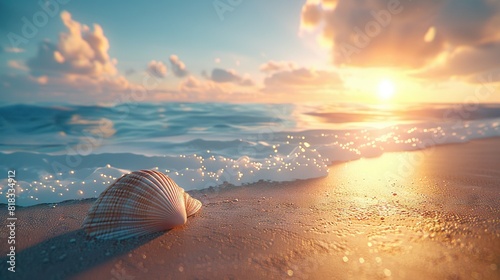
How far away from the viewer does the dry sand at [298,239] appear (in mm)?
1990

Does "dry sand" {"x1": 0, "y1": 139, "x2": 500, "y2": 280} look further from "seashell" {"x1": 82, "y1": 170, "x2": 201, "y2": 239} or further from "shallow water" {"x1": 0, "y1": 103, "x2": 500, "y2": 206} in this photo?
"shallow water" {"x1": 0, "y1": 103, "x2": 500, "y2": 206}

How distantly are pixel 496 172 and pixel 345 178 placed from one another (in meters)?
2.44

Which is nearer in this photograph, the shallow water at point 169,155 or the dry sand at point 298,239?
the dry sand at point 298,239

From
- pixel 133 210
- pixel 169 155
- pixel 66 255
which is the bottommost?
pixel 66 255

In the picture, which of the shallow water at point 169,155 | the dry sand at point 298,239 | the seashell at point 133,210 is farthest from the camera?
the shallow water at point 169,155

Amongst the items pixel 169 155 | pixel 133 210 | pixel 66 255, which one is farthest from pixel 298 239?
pixel 169 155

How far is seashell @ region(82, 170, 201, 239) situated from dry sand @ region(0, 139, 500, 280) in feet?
0.30

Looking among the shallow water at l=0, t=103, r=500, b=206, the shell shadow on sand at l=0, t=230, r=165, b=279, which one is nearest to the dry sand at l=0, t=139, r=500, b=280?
the shell shadow on sand at l=0, t=230, r=165, b=279

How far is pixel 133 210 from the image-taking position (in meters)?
2.44

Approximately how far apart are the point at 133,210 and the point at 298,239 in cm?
141

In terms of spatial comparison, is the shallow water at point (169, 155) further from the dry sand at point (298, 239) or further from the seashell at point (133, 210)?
the seashell at point (133, 210)

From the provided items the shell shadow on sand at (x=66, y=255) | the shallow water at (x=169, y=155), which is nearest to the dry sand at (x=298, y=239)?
the shell shadow on sand at (x=66, y=255)

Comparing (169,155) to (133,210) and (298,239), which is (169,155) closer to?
(133,210)

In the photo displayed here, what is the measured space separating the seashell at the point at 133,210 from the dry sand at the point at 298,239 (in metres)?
0.09
